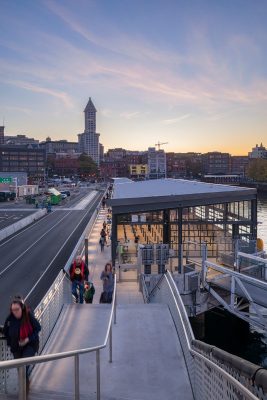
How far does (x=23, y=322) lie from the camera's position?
5.90 m

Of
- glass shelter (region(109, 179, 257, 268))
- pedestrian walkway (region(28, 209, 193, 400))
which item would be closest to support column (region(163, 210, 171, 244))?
glass shelter (region(109, 179, 257, 268))

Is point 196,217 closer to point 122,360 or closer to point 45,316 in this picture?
point 45,316

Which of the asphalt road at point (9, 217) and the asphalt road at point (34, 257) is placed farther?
the asphalt road at point (9, 217)

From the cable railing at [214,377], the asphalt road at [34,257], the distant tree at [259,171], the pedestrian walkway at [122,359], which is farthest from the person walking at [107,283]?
the distant tree at [259,171]

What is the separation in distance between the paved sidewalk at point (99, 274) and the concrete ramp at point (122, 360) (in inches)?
197

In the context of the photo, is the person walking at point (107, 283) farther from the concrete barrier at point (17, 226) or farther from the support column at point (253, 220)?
the concrete barrier at point (17, 226)

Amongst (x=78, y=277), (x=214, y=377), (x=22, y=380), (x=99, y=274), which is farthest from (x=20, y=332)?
(x=99, y=274)

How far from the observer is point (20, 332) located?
231 inches

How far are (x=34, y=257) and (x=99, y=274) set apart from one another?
9.68 metres

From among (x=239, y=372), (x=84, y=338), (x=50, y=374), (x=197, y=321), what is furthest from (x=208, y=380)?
(x=197, y=321)

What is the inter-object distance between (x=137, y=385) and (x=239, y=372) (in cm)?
215

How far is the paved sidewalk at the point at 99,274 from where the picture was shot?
1539 cm

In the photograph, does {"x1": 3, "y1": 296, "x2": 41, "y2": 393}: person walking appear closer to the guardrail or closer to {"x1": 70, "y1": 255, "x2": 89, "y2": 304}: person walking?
the guardrail

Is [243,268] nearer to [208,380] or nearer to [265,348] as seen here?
[265,348]
